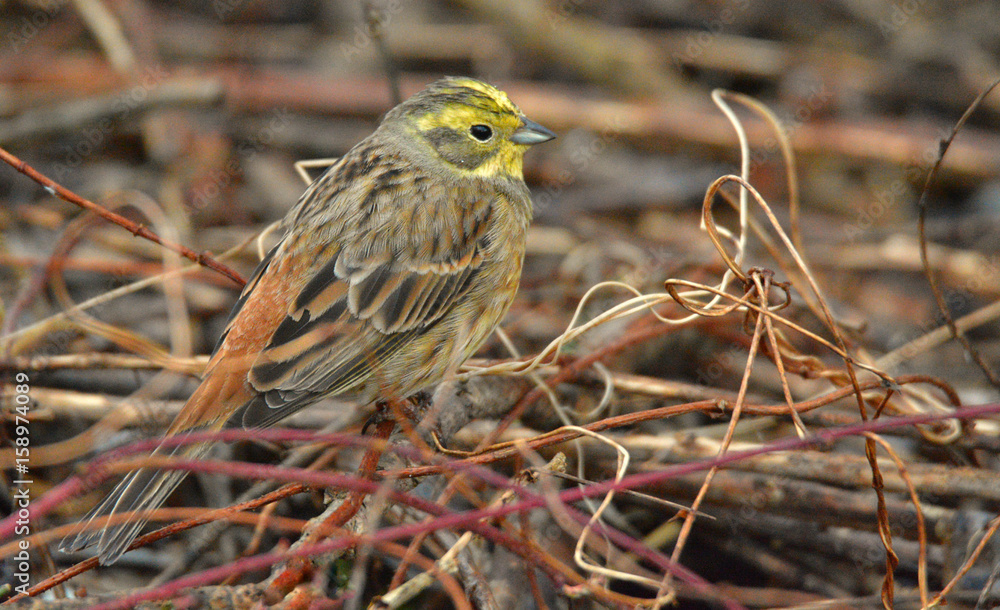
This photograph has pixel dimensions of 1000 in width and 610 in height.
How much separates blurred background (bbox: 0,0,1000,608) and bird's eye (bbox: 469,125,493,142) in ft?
3.20

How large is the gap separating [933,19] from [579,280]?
13.6 feet

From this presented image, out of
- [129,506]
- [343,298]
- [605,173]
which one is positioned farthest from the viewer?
[605,173]

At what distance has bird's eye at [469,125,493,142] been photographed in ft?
12.9

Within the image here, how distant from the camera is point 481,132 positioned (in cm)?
395

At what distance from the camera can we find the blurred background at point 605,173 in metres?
3.67

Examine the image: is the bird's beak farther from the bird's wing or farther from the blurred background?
the blurred background

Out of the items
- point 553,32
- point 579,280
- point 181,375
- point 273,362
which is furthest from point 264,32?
point 273,362

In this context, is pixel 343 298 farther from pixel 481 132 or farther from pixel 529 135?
pixel 529 135

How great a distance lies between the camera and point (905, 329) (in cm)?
507

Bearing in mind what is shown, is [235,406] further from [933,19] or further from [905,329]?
[933,19]

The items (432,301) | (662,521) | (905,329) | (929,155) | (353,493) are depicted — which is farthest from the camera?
(929,155)

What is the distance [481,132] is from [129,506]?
2.06 meters

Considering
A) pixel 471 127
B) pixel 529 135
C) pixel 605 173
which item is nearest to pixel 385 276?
pixel 471 127

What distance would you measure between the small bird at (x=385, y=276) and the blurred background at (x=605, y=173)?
59cm
